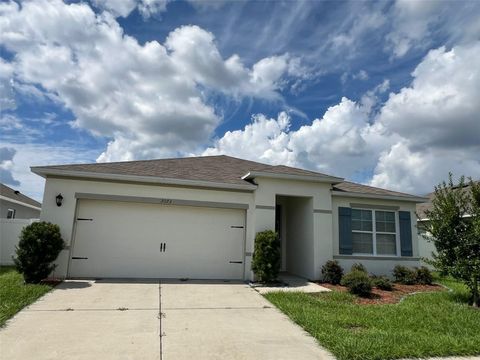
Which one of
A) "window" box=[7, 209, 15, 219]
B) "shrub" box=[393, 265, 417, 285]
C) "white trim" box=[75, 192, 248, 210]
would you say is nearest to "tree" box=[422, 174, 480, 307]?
"shrub" box=[393, 265, 417, 285]

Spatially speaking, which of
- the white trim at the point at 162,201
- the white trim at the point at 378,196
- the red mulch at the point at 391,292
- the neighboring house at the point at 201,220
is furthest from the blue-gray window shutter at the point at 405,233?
the white trim at the point at 162,201

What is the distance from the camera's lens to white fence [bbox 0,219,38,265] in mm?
12406

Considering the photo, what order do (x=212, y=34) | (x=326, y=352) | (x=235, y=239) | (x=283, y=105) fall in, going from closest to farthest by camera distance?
1. (x=326, y=352)
2. (x=212, y=34)
3. (x=235, y=239)
4. (x=283, y=105)

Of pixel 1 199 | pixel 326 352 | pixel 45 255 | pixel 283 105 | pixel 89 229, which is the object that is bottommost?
pixel 326 352

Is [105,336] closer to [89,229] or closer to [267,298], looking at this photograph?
[267,298]

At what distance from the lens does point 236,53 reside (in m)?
10.2

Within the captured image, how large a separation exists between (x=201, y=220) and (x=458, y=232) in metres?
7.26

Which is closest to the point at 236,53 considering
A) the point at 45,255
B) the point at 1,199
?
the point at 45,255

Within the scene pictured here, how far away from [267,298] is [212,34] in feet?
24.4

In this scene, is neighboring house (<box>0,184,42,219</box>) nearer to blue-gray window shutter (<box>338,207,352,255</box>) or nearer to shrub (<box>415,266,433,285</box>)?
blue-gray window shutter (<box>338,207,352,255</box>)

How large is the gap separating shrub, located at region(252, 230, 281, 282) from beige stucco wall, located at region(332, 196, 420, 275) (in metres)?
2.67

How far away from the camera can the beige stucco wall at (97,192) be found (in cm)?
949

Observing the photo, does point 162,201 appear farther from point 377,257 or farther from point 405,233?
point 405,233

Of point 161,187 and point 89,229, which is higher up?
point 161,187
